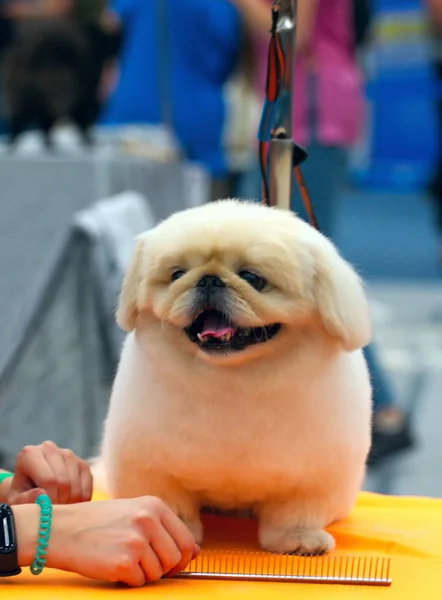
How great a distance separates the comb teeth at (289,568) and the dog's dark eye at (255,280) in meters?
0.28

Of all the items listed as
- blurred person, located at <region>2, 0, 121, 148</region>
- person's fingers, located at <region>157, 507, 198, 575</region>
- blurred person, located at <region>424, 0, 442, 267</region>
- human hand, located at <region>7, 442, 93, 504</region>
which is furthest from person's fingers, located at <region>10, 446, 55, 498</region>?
blurred person, located at <region>424, 0, 442, 267</region>

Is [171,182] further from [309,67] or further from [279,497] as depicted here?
[279,497]

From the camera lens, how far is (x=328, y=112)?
2820 mm

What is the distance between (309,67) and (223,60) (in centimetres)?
92

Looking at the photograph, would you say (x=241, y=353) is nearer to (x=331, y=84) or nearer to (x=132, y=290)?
(x=132, y=290)

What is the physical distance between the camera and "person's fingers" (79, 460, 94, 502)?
1.16 m

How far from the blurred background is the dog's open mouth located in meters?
0.44

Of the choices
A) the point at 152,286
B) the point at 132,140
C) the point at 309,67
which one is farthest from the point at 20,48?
the point at 152,286

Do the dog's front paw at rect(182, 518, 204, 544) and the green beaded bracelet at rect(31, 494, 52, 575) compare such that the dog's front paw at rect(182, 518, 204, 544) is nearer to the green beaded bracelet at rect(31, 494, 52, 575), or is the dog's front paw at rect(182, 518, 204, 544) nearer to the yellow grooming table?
the yellow grooming table

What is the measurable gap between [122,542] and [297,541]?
8.6 inches

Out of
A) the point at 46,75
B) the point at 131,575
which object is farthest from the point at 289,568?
the point at 46,75

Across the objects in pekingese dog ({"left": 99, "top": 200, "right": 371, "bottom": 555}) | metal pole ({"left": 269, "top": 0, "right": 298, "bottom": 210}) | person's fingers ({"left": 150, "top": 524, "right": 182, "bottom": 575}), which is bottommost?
person's fingers ({"left": 150, "top": 524, "right": 182, "bottom": 575})

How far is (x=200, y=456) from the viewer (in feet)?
3.36

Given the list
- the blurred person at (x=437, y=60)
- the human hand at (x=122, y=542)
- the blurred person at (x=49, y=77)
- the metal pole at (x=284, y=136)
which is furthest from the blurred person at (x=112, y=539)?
the blurred person at (x=437, y=60)
